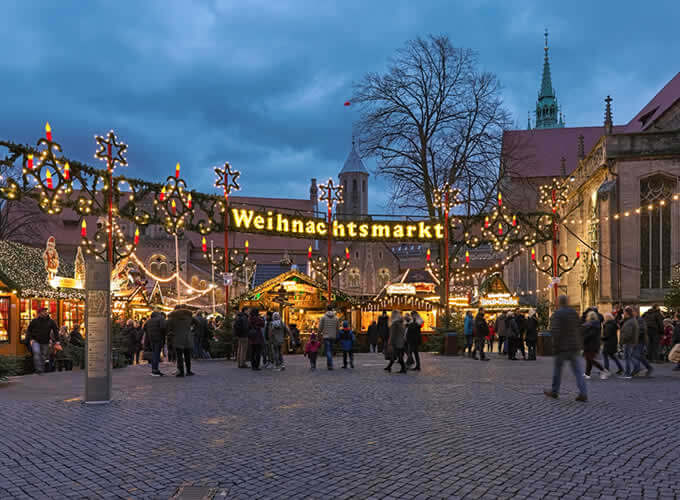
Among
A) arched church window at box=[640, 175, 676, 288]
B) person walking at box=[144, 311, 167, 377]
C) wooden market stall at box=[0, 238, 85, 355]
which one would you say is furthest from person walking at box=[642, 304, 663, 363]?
wooden market stall at box=[0, 238, 85, 355]

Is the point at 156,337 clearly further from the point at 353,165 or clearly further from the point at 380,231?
the point at 353,165

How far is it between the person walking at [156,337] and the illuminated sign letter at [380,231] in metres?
10.9

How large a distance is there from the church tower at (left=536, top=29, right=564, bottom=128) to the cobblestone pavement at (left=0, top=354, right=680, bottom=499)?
100872mm

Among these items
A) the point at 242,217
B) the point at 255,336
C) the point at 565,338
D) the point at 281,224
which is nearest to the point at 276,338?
the point at 255,336

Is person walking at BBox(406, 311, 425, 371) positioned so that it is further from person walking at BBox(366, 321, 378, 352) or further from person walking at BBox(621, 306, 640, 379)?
person walking at BBox(366, 321, 378, 352)

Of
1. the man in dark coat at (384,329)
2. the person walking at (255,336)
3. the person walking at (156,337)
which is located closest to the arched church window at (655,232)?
the man in dark coat at (384,329)

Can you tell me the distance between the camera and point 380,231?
26.5m

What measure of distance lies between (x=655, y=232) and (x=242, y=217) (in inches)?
701

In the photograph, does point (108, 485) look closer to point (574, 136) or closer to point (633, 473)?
point (633, 473)

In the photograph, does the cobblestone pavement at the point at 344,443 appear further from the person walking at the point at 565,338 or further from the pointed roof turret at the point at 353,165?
the pointed roof turret at the point at 353,165

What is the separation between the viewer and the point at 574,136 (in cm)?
6119

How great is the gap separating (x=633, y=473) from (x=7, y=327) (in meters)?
18.0

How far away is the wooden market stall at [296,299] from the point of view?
27.9 m

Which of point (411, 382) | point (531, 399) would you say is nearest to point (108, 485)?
point (531, 399)
